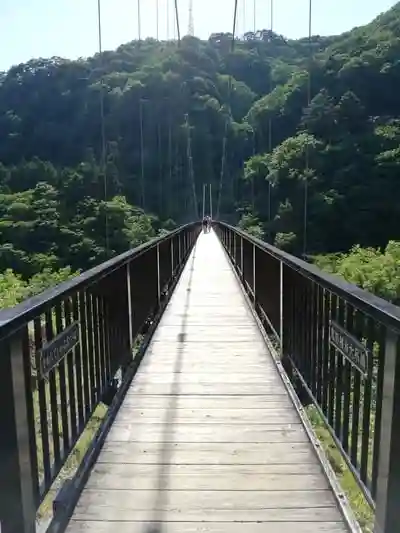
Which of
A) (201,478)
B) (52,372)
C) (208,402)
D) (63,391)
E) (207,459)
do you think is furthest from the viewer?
(208,402)

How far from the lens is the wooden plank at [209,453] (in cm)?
218

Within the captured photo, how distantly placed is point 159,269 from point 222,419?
293 centimetres

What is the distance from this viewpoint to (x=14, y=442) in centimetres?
134

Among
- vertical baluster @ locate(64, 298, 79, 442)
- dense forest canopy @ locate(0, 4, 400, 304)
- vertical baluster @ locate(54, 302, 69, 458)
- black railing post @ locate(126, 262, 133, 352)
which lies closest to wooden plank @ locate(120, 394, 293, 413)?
black railing post @ locate(126, 262, 133, 352)

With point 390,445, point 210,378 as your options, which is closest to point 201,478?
point 390,445

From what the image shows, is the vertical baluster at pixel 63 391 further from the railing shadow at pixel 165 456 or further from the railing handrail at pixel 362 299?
the railing handrail at pixel 362 299

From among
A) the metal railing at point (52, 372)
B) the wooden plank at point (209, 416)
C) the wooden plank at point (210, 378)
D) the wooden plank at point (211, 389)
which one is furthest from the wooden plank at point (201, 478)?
the wooden plank at point (210, 378)

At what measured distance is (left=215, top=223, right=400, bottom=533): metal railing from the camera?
1.41 metres

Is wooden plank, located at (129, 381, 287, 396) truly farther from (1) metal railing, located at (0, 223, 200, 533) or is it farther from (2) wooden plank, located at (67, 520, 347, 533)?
(2) wooden plank, located at (67, 520, 347, 533)

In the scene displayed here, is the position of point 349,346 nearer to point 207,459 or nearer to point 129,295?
point 207,459

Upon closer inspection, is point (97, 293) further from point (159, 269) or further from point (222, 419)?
point (159, 269)

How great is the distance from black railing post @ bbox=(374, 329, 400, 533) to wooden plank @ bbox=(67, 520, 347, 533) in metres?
0.30

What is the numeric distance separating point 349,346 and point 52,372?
3.16 feet

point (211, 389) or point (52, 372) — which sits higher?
point (52, 372)
